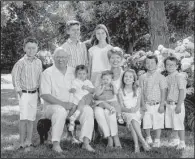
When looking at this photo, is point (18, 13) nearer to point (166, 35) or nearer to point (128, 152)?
point (166, 35)

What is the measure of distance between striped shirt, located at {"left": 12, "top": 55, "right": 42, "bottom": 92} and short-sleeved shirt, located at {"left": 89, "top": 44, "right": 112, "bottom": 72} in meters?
0.93

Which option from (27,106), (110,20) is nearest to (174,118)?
(27,106)

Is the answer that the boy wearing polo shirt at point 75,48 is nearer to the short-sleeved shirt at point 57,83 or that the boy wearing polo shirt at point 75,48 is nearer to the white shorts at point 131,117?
the short-sleeved shirt at point 57,83

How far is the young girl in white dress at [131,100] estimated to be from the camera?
496 centimetres

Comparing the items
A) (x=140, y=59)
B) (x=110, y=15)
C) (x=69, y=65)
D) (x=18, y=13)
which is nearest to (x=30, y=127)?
(x=69, y=65)

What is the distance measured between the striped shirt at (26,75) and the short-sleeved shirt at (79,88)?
0.54m

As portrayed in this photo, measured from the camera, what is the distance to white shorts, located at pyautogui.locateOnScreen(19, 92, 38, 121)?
502cm

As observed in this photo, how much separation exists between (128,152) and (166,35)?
4526mm

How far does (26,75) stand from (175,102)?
2.16 m

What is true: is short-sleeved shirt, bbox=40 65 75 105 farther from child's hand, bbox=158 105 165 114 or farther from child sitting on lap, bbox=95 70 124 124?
child's hand, bbox=158 105 165 114

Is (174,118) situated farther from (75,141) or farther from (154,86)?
(75,141)

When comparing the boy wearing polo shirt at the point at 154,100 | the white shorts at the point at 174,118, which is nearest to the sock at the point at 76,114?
the boy wearing polo shirt at the point at 154,100

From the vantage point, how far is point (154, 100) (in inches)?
205

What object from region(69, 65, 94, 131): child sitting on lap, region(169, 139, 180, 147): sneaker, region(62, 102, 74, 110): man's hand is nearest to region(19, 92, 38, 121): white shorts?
region(62, 102, 74, 110): man's hand
